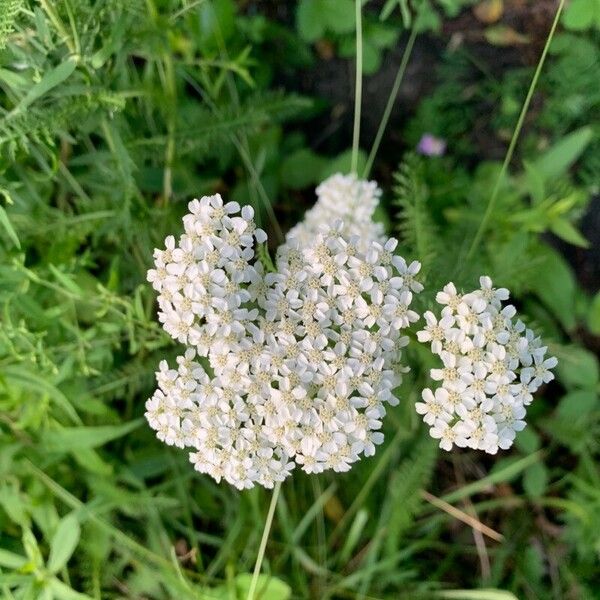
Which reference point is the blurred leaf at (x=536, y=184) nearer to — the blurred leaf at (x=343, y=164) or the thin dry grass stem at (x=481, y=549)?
the blurred leaf at (x=343, y=164)

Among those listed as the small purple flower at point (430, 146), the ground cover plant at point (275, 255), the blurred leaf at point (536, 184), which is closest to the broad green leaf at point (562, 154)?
the ground cover plant at point (275, 255)

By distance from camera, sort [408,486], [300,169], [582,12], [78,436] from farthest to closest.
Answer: [300,169] → [408,486] → [582,12] → [78,436]

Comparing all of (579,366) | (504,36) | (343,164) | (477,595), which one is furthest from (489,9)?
(477,595)

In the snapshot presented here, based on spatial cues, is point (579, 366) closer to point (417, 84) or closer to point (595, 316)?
point (595, 316)

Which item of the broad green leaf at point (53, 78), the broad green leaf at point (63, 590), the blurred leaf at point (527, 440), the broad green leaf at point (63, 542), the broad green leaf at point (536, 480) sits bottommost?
the broad green leaf at point (536, 480)

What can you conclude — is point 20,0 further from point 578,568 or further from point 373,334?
point 578,568

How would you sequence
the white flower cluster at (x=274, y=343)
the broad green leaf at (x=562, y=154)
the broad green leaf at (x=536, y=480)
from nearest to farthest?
the white flower cluster at (x=274, y=343) < the broad green leaf at (x=562, y=154) < the broad green leaf at (x=536, y=480)

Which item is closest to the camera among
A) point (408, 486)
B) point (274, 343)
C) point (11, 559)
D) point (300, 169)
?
point (274, 343)
